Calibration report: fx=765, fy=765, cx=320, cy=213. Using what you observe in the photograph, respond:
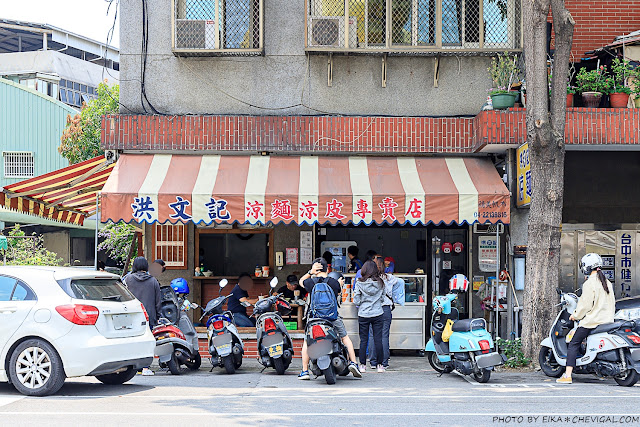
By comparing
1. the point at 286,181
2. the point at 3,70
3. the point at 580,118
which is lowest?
the point at 286,181

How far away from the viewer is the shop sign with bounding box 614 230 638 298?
14242 millimetres

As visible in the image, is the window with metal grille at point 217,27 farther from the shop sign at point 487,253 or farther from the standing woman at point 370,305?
the shop sign at point 487,253

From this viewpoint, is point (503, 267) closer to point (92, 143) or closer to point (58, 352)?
point (58, 352)

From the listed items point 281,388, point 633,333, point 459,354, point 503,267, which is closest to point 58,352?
point 281,388

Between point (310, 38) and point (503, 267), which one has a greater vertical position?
point (310, 38)

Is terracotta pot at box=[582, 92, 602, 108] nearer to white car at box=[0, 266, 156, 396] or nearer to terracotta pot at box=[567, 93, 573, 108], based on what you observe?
terracotta pot at box=[567, 93, 573, 108]

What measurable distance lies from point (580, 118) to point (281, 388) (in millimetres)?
6877

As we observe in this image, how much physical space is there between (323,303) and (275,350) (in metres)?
1.15

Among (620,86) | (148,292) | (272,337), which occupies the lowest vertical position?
(272,337)

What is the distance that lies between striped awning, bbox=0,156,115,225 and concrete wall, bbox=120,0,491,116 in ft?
4.51

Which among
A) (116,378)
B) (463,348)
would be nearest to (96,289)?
(116,378)

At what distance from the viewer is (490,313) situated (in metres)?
14.0

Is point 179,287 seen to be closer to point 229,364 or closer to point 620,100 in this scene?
point 229,364

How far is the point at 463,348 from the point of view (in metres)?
10.4
